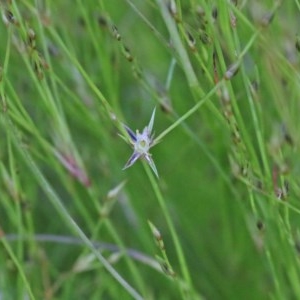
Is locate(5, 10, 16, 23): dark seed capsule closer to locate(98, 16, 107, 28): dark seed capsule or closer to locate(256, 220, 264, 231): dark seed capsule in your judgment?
locate(98, 16, 107, 28): dark seed capsule

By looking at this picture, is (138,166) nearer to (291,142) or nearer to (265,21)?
(291,142)

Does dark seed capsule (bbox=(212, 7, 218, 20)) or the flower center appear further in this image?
dark seed capsule (bbox=(212, 7, 218, 20))

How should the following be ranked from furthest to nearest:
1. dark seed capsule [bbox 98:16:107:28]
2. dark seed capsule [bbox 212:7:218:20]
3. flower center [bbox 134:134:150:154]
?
dark seed capsule [bbox 98:16:107:28], dark seed capsule [bbox 212:7:218:20], flower center [bbox 134:134:150:154]

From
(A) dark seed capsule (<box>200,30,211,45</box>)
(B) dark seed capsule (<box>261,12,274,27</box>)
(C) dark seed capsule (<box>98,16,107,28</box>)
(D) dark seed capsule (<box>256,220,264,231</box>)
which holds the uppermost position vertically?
(C) dark seed capsule (<box>98,16,107,28</box>)

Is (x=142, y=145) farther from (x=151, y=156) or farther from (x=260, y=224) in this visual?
(x=151, y=156)

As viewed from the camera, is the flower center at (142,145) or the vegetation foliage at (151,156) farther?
the vegetation foliage at (151,156)

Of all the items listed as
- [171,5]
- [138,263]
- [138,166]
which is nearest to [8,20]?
[171,5]

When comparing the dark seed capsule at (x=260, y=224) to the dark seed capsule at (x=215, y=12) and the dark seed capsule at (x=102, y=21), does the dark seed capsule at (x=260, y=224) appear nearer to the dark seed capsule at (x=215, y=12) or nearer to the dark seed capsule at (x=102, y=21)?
the dark seed capsule at (x=215, y=12)

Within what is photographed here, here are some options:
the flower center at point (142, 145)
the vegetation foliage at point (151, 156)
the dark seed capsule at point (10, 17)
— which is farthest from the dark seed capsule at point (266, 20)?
the dark seed capsule at point (10, 17)

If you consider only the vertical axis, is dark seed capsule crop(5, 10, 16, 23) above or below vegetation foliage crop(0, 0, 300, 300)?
above

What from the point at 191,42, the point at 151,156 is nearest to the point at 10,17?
the point at 191,42

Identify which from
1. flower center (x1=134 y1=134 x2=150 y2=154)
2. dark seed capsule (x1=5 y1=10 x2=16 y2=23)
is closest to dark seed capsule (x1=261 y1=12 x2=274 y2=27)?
flower center (x1=134 y1=134 x2=150 y2=154)
